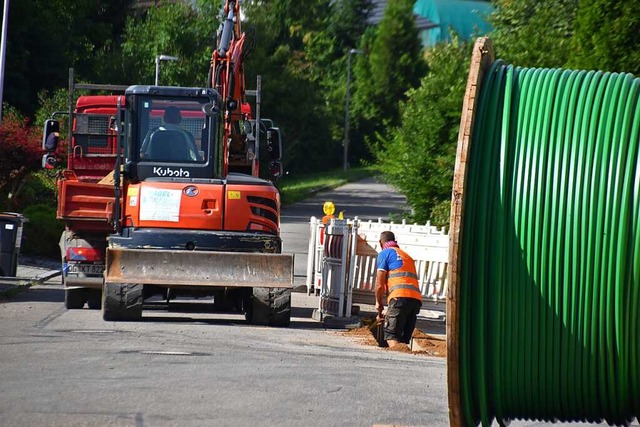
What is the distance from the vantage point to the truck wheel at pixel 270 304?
52.1ft

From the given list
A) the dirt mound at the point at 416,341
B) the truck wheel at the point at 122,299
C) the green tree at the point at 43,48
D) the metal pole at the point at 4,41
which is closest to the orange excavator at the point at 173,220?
the truck wheel at the point at 122,299

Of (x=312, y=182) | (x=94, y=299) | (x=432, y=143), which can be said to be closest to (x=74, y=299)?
(x=94, y=299)

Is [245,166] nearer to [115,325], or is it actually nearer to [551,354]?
[115,325]

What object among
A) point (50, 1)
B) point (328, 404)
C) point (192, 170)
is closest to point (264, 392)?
point (328, 404)

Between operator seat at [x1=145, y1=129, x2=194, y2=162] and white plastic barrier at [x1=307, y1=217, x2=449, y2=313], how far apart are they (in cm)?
275

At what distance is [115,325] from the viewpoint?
50.1ft

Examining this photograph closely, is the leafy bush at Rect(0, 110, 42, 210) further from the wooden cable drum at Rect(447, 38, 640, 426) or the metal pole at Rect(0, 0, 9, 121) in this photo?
the wooden cable drum at Rect(447, 38, 640, 426)

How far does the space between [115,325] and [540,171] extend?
303 inches

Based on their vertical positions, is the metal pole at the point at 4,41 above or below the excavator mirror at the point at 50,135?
above

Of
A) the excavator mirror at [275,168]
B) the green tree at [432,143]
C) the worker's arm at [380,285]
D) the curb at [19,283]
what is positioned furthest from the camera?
the green tree at [432,143]

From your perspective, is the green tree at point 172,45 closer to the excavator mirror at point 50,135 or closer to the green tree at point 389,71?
the excavator mirror at point 50,135

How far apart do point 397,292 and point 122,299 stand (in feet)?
11.2

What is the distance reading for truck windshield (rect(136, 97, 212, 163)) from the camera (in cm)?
1673

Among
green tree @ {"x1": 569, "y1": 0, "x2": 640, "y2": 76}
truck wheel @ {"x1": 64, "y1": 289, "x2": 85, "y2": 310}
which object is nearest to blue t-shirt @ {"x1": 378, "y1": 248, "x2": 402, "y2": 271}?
green tree @ {"x1": 569, "y1": 0, "x2": 640, "y2": 76}
